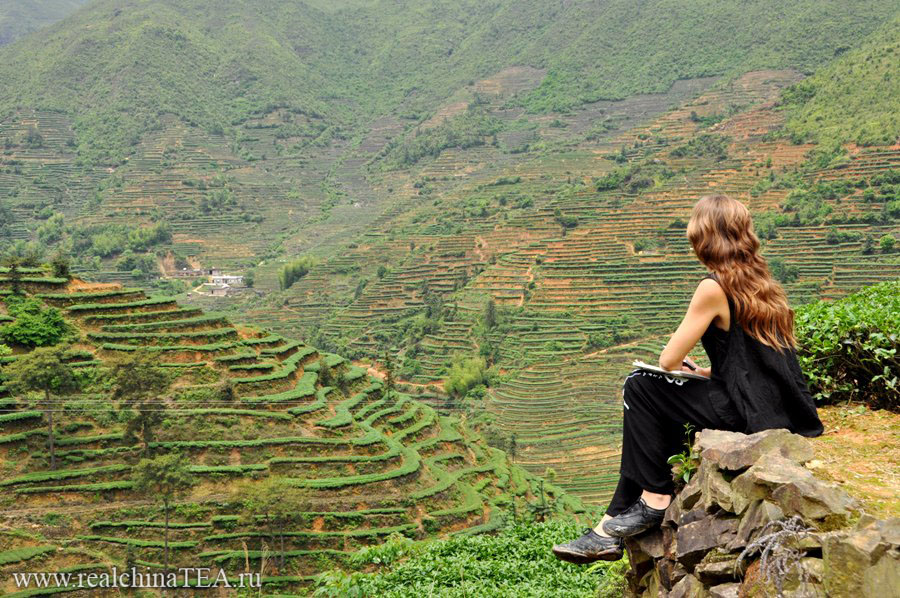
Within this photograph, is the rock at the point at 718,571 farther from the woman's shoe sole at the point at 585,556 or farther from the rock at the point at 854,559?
the woman's shoe sole at the point at 585,556

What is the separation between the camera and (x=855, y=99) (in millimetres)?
62125

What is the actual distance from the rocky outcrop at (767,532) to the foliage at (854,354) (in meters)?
1.81

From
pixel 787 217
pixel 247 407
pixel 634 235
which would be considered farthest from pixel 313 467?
pixel 787 217

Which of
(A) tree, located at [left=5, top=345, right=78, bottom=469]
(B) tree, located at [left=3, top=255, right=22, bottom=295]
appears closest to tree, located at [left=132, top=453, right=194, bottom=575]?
(A) tree, located at [left=5, top=345, right=78, bottom=469]

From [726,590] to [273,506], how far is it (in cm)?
1760

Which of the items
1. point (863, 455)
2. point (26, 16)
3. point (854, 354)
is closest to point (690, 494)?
point (863, 455)

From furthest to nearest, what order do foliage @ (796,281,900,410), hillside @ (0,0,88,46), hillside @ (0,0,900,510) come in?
hillside @ (0,0,88,46), hillside @ (0,0,900,510), foliage @ (796,281,900,410)

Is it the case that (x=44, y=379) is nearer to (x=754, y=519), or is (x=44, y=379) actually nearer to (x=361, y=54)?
(x=754, y=519)

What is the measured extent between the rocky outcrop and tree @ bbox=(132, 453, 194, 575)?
1795cm

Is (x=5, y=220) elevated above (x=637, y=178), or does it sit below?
above

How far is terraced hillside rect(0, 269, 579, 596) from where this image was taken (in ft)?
65.5

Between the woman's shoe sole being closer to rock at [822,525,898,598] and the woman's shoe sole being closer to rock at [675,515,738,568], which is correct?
rock at [675,515,738,568]

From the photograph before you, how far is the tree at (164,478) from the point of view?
19609 mm

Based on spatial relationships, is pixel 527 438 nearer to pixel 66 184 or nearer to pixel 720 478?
pixel 720 478
